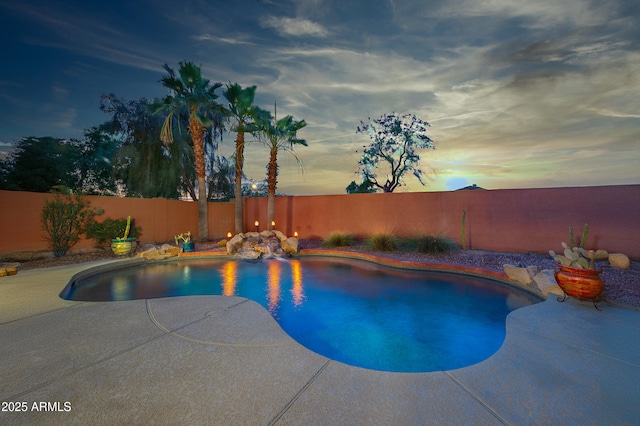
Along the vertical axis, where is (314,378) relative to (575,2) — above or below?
below

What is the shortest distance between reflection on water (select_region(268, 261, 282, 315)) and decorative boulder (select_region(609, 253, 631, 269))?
6970 mm

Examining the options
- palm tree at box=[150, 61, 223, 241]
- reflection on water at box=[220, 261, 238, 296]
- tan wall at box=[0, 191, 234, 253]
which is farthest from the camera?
palm tree at box=[150, 61, 223, 241]

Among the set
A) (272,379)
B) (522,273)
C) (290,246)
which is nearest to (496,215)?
(522,273)

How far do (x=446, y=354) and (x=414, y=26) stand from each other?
8556mm

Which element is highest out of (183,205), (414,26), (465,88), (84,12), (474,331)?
(84,12)

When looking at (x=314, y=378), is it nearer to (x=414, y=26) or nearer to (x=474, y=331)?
(x=474, y=331)

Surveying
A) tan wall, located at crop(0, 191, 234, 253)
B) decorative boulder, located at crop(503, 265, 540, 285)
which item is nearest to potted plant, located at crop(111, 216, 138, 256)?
tan wall, located at crop(0, 191, 234, 253)

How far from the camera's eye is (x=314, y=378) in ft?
6.16

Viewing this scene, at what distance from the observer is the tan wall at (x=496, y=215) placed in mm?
5957

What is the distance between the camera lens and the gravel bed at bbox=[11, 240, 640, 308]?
148 inches

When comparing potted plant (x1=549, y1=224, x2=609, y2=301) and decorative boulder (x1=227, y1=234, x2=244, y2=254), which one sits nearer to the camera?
potted plant (x1=549, y1=224, x2=609, y2=301)

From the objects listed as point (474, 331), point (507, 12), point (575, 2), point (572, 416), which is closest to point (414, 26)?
point (507, 12)

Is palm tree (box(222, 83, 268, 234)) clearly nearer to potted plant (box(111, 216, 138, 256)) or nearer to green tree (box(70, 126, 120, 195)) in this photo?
potted plant (box(111, 216, 138, 256))

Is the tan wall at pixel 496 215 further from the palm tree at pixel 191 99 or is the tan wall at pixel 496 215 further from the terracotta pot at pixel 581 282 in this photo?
the palm tree at pixel 191 99
